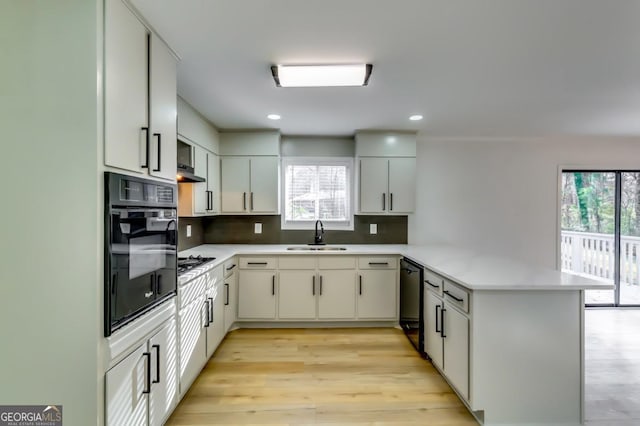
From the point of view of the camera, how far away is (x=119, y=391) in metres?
1.33

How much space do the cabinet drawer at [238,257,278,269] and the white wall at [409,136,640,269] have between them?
1933 mm

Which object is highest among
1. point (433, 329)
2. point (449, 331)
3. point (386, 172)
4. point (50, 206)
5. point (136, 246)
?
point (386, 172)

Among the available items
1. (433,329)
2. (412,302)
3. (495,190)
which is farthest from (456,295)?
(495,190)

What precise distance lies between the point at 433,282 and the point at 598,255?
3.54 meters

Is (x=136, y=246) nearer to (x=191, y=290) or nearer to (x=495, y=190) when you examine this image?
(x=191, y=290)

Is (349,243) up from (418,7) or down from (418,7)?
down

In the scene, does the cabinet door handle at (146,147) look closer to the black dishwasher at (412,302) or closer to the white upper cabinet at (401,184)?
the black dishwasher at (412,302)

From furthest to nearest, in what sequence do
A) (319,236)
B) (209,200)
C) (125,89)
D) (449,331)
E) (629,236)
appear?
1. (629,236)
2. (319,236)
3. (209,200)
4. (449,331)
5. (125,89)

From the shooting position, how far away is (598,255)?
4.23m

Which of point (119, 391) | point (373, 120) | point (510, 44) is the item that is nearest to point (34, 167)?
point (119, 391)

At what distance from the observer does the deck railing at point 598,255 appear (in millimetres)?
4145

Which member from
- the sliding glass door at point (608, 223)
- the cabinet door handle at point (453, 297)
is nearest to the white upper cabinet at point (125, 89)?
the cabinet door handle at point (453, 297)

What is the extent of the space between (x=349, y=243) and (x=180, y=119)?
8.14 ft

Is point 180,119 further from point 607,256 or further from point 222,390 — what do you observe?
point 607,256
